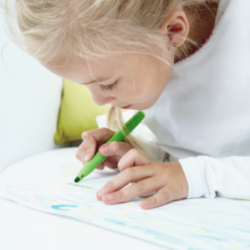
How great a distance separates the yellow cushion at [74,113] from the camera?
41.4 inches

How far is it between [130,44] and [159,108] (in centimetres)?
27

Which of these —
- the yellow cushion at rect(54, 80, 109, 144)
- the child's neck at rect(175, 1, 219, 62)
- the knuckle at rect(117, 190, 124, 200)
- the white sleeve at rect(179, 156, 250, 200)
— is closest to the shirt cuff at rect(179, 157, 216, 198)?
the white sleeve at rect(179, 156, 250, 200)

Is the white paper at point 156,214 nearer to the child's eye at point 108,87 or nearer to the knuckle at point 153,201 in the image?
the knuckle at point 153,201

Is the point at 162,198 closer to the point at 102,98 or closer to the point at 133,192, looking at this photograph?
the point at 133,192

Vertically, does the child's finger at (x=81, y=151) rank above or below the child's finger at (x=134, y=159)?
below

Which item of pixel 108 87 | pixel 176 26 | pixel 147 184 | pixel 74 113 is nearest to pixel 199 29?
pixel 176 26

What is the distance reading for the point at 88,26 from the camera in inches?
16.0

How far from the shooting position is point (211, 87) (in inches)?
22.2

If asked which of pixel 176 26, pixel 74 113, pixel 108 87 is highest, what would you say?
pixel 176 26

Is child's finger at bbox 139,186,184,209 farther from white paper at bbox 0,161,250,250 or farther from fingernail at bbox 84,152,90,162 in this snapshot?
fingernail at bbox 84,152,90,162

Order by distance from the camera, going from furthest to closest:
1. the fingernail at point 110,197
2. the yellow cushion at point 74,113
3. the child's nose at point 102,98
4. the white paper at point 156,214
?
1. the yellow cushion at point 74,113
2. the child's nose at point 102,98
3. the fingernail at point 110,197
4. the white paper at point 156,214

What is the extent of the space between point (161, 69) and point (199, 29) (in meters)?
0.13

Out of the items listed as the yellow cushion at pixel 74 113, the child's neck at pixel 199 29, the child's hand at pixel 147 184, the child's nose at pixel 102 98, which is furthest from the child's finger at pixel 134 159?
the yellow cushion at pixel 74 113

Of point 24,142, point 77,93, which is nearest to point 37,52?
point 24,142
